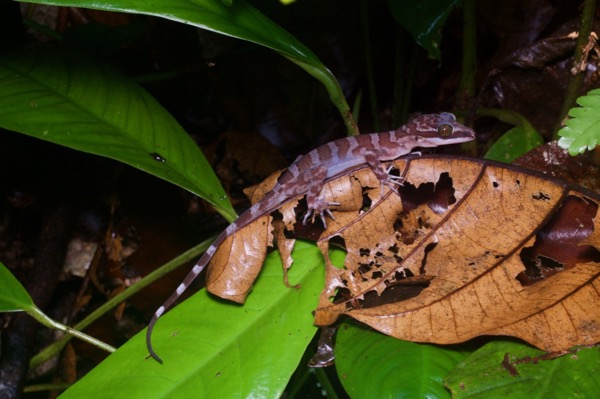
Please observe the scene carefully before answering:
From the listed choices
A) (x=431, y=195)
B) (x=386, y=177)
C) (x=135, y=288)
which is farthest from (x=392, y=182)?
(x=135, y=288)

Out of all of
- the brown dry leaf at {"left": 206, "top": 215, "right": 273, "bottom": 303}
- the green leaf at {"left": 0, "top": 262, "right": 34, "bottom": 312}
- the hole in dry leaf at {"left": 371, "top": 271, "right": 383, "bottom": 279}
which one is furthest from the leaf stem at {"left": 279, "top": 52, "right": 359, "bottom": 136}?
the green leaf at {"left": 0, "top": 262, "right": 34, "bottom": 312}

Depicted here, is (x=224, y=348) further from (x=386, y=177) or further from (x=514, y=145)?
(x=514, y=145)

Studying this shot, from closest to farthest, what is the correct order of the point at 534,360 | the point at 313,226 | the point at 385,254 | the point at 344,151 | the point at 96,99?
the point at 534,360 → the point at 385,254 → the point at 313,226 → the point at 96,99 → the point at 344,151

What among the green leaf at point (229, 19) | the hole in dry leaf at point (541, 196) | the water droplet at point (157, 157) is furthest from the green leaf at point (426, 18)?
the water droplet at point (157, 157)

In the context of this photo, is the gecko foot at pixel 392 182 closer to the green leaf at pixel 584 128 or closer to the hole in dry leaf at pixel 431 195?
the hole in dry leaf at pixel 431 195

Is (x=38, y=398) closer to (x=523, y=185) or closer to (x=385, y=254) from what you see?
(x=385, y=254)

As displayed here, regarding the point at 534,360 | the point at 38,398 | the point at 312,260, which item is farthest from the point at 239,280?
the point at 38,398
